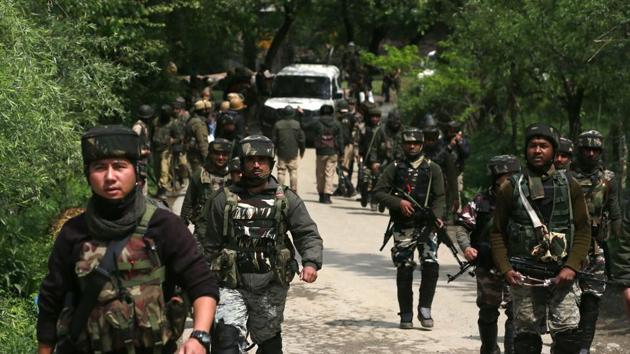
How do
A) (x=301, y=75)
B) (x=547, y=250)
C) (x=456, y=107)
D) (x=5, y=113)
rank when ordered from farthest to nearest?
(x=301, y=75), (x=456, y=107), (x=5, y=113), (x=547, y=250)

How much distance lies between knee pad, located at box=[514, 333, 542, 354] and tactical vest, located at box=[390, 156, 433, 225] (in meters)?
3.10

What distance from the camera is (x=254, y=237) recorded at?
7.86m

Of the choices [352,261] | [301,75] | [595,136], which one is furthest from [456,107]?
[595,136]

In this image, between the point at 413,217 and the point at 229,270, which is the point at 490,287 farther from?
the point at 229,270

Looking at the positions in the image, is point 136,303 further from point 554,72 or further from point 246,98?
point 246,98

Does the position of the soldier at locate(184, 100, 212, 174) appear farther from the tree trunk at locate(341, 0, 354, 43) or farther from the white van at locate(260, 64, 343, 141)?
the tree trunk at locate(341, 0, 354, 43)

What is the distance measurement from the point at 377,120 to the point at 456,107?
27.9 ft

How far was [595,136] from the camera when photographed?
9711 millimetres

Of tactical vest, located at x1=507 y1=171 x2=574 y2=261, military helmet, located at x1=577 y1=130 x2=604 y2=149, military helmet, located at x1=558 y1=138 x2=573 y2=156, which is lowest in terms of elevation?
tactical vest, located at x1=507 y1=171 x2=574 y2=261

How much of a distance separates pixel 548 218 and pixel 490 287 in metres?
1.54

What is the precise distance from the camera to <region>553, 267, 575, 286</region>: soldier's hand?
777 cm

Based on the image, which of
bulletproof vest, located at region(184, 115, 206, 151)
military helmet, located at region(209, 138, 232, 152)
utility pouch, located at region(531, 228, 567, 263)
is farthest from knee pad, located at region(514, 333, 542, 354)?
bulletproof vest, located at region(184, 115, 206, 151)

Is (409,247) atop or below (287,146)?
below

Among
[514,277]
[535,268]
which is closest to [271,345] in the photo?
[514,277]
